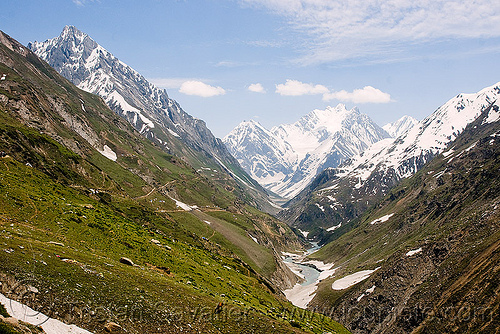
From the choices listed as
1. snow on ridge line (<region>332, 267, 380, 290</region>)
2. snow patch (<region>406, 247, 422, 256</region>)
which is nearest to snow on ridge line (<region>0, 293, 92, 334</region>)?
snow patch (<region>406, 247, 422, 256</region>)

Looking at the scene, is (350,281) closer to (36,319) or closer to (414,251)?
(414,251)

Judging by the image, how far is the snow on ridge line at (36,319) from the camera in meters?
23.5

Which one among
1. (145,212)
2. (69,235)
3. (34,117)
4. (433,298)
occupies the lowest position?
(433,298)

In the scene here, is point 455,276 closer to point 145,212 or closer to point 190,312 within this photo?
point 190,312

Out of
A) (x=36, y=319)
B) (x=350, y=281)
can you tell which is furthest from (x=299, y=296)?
(x=36, y=319)

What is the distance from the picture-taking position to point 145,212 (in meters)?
134

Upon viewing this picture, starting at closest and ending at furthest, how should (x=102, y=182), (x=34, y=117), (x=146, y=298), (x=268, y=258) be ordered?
(x=146, y=298) < (x=102, y=182) < (x=34, y=117) < (x=268, y=258)

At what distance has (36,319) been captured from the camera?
78.5 ft

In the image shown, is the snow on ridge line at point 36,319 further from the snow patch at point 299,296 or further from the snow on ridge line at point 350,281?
the snow on ridge line at point 350,281

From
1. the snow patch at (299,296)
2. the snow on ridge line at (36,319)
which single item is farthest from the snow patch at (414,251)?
the snow on ridge line at (36,319)

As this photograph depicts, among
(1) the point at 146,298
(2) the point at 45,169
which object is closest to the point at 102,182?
(2) the point at 45,169

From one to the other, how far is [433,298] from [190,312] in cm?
6385

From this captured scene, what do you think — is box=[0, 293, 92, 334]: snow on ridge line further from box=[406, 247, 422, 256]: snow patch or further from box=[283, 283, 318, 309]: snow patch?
box=[283, 283, 318, 309]: snow patch

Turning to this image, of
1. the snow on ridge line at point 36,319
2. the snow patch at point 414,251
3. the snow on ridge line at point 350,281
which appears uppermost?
the snow patch at point 414,251
